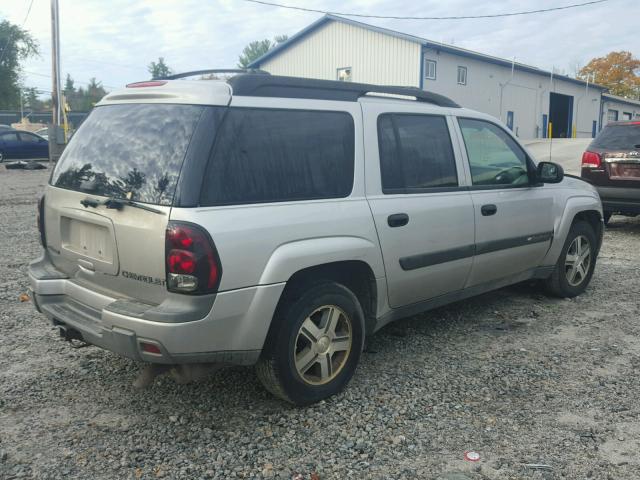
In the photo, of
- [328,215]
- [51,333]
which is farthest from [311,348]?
[51,333]

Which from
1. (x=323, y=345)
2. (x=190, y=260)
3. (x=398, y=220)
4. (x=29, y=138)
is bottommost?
(x=323, y=345)

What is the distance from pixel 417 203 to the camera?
155 inches

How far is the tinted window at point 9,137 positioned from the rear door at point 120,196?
939 inches

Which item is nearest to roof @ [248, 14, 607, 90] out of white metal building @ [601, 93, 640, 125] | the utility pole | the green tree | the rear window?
the utility pole

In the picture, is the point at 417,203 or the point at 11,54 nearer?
the point at 417,203

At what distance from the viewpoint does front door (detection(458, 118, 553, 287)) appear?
14.7 ft

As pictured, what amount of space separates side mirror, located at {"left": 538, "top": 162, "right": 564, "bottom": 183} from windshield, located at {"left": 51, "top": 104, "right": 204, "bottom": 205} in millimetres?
3147

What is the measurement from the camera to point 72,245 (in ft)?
11.1

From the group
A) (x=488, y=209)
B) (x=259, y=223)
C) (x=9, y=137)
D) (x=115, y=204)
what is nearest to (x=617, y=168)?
(x=488, y=209)

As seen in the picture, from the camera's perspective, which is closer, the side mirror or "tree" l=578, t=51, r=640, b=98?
the side mirror

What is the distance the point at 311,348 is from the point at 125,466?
115 centimetres

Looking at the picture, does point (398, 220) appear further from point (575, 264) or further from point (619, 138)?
point (619, 138)

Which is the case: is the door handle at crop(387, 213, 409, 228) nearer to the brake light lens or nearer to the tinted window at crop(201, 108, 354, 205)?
the tinted window at crop(201, 108, 354, 205)

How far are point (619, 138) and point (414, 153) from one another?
6.25 m
